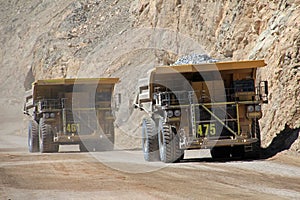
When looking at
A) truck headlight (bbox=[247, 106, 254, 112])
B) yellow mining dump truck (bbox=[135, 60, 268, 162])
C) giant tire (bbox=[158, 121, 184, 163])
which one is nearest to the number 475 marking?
yellow mining dump truck (bbox=[135, 60, 268, 162])

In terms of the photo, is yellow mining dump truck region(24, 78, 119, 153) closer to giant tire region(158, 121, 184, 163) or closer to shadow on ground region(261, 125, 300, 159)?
giant tire region(158, 121, 184, 163)

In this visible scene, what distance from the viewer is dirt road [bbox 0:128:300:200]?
9.13 m

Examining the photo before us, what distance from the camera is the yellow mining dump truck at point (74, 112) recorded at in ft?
69.2

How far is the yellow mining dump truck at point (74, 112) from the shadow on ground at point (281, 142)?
7106mm

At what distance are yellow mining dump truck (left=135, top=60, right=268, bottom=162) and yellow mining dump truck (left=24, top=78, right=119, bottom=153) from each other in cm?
638

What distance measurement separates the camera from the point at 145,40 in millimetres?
37969

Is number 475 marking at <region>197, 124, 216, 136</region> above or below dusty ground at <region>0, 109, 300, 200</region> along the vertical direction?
above

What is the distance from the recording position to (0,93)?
207ft

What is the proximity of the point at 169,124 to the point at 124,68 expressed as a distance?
22.2m

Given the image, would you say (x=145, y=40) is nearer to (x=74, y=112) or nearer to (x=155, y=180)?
(x=74, y=112)

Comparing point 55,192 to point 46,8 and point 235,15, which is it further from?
point 46,8

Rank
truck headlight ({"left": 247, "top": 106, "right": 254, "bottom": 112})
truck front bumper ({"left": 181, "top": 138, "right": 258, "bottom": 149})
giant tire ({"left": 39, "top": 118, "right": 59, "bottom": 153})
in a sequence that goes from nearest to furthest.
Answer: truck front bumper ({"left": 181, "top": 138, "right": 258, "bottom": 149}), truck headlight ({"left": 247, "top": 106, "right": 254, "bottom": 112}), giant tire ({"left": 39, "top": 118, "right": 59, "bottom": 153})

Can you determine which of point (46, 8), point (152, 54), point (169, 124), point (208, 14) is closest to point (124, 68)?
point (152, 54)

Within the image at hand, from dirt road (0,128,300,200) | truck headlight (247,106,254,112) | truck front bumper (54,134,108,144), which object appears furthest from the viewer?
truck front bumper (54,134,108,144)
